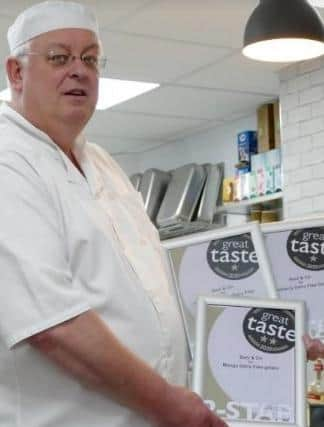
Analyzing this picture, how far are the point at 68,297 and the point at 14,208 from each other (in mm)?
172

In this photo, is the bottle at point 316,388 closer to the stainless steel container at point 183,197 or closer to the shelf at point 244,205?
the shelf at point 244,205

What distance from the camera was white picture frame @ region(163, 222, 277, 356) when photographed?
74.0 inches

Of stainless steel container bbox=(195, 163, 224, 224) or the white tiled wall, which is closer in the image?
the white tiled wall

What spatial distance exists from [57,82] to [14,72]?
0.12 metres

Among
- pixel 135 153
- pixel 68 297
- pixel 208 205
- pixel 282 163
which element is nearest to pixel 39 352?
pixel 68 297

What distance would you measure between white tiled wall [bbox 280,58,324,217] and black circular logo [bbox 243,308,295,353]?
387 centimetres

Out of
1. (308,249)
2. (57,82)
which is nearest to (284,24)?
(308,249)

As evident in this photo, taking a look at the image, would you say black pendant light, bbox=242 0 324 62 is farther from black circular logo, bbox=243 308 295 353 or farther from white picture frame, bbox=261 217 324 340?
black circular logo, bbox=243 308 295 353

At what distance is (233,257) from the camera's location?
1916 mm

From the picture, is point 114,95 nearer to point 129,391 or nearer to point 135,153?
point 135,153

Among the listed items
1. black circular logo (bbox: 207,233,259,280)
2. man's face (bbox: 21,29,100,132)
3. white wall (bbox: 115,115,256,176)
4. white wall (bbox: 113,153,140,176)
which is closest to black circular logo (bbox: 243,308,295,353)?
black circular logo (bbox: 207,233,259,280)

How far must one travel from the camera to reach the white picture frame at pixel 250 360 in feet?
5.90

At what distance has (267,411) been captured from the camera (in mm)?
1796

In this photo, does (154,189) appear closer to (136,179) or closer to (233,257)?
(136,179)
